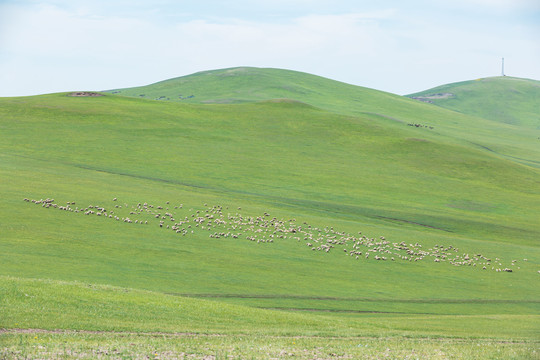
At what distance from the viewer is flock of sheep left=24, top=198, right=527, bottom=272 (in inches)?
2093

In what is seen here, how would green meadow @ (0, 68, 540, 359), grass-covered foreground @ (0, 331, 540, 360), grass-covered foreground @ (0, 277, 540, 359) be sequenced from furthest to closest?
green meadow @ (0, 68, 540, 359) < grass-covered foreground @ (0, 277, 540, 359) < grass-covered foreground @ (0, 331, 540, 360)

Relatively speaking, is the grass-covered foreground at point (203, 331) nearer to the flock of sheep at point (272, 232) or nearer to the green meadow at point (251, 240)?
the green meadow at point (251, 240)

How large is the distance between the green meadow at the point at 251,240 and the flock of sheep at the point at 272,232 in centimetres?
21

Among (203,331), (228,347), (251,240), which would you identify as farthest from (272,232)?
(228,347)

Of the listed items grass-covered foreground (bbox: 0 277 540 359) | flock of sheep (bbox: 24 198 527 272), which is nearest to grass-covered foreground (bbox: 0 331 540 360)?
grass-covered foreground (bbox: 0 277 540 359)

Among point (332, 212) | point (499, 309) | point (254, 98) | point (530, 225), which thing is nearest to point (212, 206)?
point (332, 212)

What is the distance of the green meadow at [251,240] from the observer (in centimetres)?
2639

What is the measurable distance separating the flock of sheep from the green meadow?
8.2 inches

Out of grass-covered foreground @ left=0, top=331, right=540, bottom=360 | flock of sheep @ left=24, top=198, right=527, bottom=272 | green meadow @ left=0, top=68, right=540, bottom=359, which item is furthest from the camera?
flock of sheep @ left=24, top=198, right=527, bottom=272

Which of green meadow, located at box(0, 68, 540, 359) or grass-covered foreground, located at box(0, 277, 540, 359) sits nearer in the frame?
grass-covered foreground, located at box(0, 277, 540, 359)

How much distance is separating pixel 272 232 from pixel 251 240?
3.19m

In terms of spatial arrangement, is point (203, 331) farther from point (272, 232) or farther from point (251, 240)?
point (272, 232)

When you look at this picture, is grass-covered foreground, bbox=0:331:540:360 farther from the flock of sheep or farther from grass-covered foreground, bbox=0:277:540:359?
the flock of sheep

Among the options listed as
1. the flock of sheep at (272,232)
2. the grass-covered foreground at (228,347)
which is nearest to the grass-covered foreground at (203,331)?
the grass-covered foreground at (228,347)
